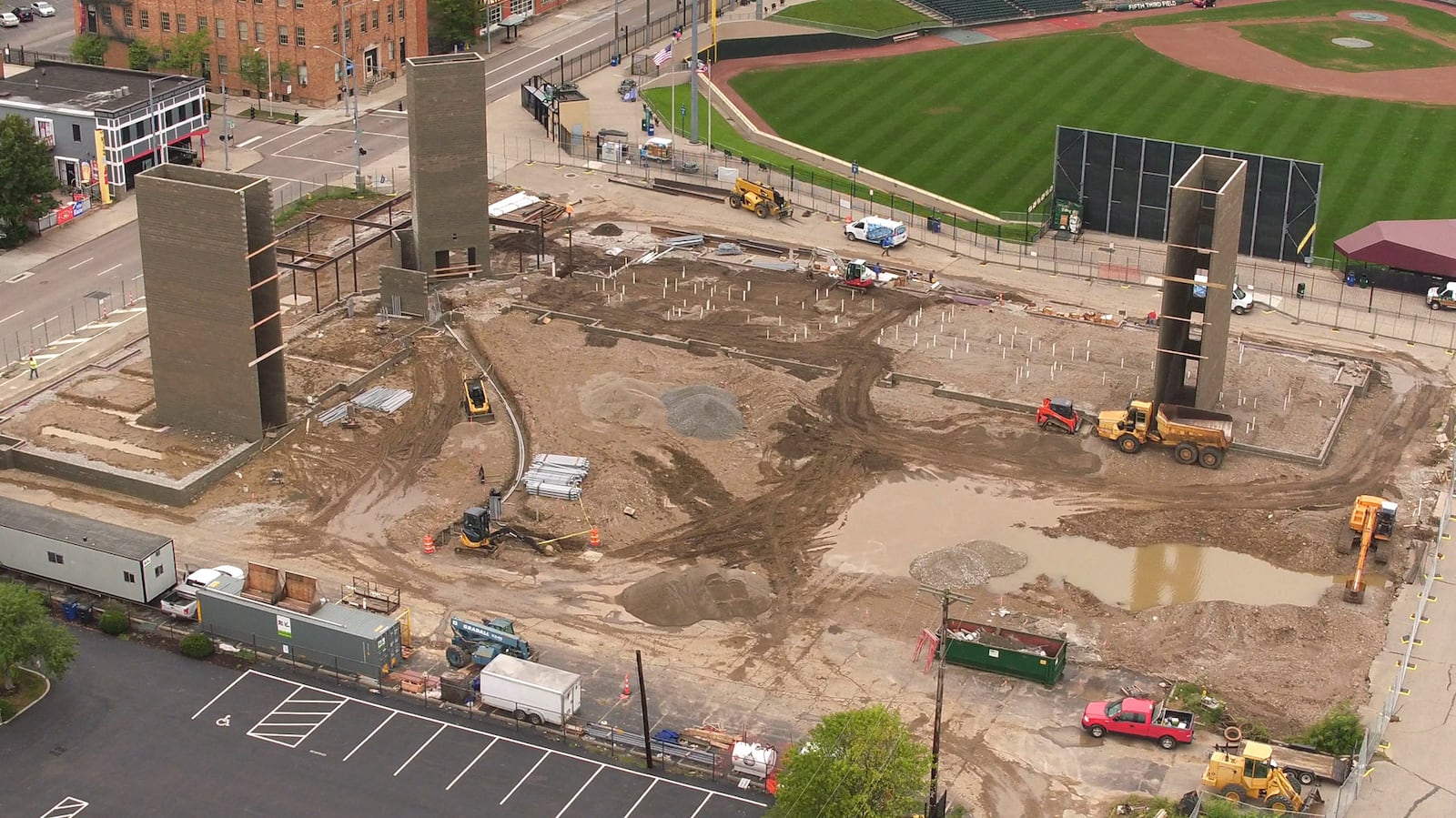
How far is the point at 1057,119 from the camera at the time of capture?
12612cm

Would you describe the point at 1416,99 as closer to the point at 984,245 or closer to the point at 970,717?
the point at 984,245

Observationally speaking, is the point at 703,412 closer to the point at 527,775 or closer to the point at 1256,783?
the point at 527,775

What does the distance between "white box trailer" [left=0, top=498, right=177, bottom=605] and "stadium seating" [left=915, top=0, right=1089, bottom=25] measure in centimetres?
9453

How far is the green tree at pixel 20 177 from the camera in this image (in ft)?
331

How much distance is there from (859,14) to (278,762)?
97.7 m

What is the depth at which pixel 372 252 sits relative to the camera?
4139 inches

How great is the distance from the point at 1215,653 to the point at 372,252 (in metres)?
56.3

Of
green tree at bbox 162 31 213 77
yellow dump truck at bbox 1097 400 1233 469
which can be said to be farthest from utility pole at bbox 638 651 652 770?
green tree at bbox 162 31 213 77

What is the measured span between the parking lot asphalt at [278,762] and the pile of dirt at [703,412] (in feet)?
77.7

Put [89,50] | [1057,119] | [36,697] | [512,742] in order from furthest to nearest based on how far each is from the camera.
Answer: [89,50] → [1057,119] → [36,697] → [512,742]

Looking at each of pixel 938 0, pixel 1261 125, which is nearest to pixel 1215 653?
pixel 1261 125

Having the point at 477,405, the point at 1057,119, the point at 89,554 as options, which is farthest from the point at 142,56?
the point at 89,554

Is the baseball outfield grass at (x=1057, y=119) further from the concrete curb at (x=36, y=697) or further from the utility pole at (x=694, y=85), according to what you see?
the concrete curb at (x=36, y=697)

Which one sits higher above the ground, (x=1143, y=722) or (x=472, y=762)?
(x=1143, y=722)
